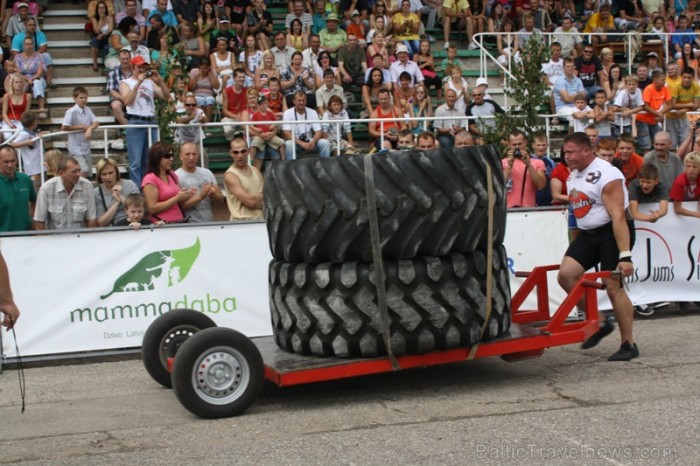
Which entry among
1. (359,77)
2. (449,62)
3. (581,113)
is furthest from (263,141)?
(449,62)

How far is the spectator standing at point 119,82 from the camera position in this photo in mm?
14068

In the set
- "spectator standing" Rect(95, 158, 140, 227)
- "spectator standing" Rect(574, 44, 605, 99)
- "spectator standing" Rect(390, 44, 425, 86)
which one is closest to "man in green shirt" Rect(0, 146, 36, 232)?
"spectator standing" Rect(95, 158, 140, 227)

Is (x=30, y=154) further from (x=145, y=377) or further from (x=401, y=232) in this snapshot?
(x=401, y=232)

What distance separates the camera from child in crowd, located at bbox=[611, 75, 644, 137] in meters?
16.5

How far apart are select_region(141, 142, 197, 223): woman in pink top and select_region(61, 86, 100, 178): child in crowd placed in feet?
9.28

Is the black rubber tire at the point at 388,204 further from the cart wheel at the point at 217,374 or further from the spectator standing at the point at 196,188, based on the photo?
the spectator standing at the point at 196,188

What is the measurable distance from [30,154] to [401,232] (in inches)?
266

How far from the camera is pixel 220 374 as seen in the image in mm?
7207

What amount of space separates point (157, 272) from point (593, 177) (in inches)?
157

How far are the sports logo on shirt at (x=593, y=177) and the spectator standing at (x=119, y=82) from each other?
7242mm

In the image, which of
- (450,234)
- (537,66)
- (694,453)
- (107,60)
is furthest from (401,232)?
(107,60)

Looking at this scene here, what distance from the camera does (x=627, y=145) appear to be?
39.4ft

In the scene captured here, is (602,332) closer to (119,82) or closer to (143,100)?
(143,100)

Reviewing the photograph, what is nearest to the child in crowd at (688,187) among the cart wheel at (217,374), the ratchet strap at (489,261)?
the ratchet strap at (489,261)
